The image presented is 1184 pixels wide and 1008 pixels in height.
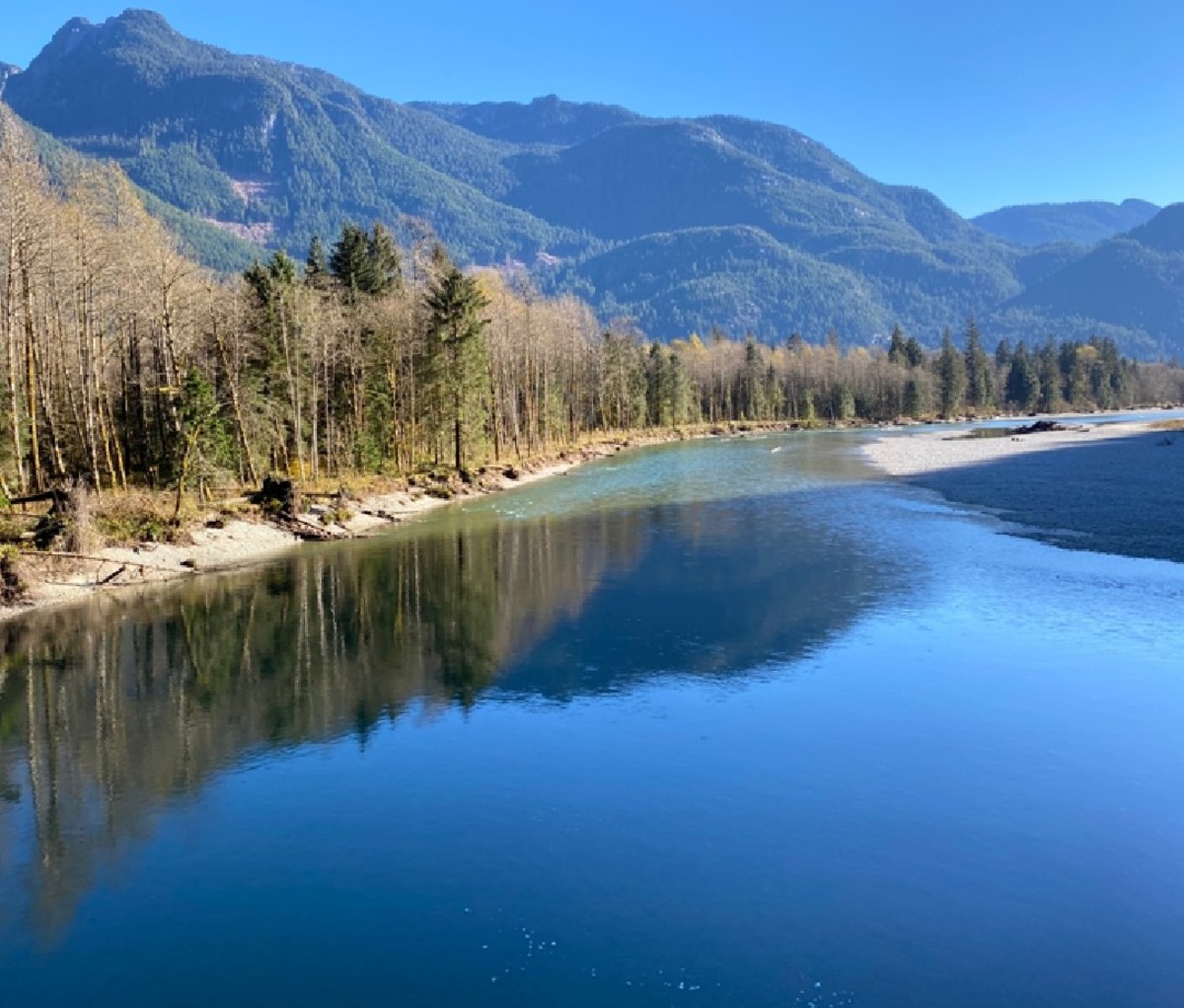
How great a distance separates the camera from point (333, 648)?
1000 inches

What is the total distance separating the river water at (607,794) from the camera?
1080 cm

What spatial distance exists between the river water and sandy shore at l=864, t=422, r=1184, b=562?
7.47 metres

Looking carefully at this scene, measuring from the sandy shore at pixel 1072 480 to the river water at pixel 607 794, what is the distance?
24.5 feet

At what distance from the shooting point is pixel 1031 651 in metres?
22.8

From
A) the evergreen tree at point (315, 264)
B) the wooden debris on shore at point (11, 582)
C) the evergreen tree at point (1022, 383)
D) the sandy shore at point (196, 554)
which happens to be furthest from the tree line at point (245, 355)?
the evergreen tree at point (1022, 383)

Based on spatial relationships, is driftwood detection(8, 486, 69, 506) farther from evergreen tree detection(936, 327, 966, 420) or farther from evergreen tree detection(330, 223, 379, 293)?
evergreen tree detection(936, 327, 966, 420)

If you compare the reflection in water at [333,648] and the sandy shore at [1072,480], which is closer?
the reflection in water at [333,648]

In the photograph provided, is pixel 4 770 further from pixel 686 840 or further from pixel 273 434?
pixel 273 434

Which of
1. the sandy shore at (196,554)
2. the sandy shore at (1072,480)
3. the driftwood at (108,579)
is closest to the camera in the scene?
the sandy shore at (196,554)

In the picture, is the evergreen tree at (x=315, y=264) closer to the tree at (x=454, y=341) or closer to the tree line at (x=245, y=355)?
the tree line at (x=245, y=355)

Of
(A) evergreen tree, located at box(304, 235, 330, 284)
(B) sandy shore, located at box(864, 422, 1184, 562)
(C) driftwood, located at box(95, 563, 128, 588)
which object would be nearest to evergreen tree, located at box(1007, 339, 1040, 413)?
(B) sandy shore, located at box(864, 422, 1184, 562)

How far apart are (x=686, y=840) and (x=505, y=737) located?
18.8 ft

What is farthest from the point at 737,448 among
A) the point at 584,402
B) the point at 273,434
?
the point at 273,434

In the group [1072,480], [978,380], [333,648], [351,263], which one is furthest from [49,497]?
[978,380]
